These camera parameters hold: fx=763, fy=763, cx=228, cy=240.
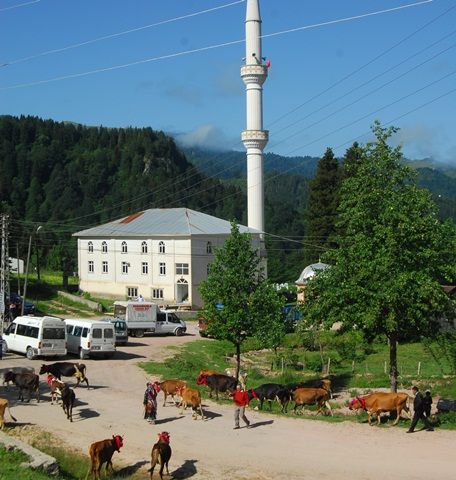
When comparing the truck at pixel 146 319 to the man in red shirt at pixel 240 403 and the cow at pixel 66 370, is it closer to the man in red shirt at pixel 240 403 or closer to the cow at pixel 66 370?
the cow at pixel 66 370

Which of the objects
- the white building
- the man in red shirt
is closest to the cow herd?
the man in red shirt

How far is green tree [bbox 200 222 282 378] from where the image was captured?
94.8 ft

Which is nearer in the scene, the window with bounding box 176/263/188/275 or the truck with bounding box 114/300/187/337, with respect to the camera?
the truck with bounding box 114/300/187/337

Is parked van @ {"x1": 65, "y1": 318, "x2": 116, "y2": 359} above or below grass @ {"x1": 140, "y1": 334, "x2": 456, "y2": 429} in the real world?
above

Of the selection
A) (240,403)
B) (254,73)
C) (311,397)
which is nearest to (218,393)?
(311,397)

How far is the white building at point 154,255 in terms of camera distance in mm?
65438

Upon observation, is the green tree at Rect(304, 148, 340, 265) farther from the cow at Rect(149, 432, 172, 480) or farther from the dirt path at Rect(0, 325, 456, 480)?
the cow at Rect(149, 432, 172, 480)

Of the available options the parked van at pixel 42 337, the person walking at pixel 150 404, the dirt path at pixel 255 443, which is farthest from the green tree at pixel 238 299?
the parked van at pixel 42 337

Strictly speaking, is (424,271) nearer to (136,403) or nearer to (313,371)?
(136,403)

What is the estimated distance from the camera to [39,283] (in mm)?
72438

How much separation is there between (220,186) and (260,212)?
4847 inches

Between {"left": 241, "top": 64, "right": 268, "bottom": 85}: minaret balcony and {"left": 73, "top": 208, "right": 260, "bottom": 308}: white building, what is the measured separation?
632 inches

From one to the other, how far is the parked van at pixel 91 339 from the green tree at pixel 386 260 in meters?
13.6

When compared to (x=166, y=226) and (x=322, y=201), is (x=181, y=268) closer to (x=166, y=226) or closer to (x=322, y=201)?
(x=166, y=226)
